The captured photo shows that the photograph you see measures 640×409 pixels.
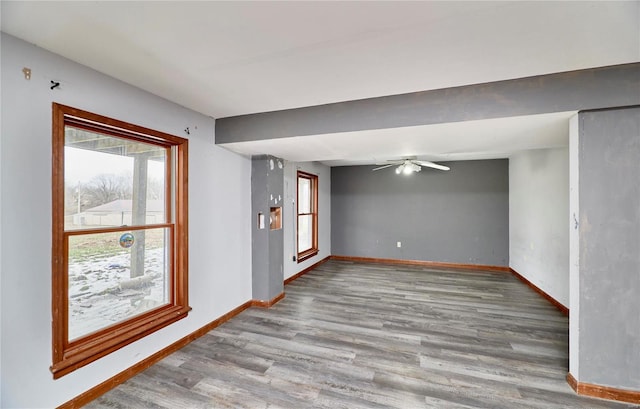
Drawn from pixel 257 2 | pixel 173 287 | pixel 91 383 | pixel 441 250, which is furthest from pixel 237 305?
pixel 441 250

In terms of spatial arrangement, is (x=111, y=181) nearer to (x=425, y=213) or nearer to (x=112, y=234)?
(x=112, y=234)

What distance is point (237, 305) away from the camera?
3539mm

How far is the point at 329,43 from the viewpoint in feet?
5.29

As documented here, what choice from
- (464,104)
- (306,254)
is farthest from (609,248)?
(306,254)

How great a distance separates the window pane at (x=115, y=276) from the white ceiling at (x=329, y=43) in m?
1.32

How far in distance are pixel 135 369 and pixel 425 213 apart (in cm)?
572

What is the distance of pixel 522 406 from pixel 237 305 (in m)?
3.00

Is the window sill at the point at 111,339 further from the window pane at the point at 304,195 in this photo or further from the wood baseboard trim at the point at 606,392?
the wood baseboard trim at the point at 606,392

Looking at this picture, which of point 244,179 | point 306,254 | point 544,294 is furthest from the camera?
point 306,254

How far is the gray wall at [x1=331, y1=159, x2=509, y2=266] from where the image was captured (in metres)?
5.76

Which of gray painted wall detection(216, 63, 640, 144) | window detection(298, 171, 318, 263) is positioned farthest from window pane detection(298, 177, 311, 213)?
gray painted wall detection(216, 63, 640, 144)

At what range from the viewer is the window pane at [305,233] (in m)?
5.57

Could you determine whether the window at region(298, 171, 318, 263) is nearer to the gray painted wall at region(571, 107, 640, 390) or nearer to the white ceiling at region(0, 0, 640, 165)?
the white ceiling at region(0, 0, 640, 165)

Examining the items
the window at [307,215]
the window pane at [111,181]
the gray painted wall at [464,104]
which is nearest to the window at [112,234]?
the window pane at [111,181]
